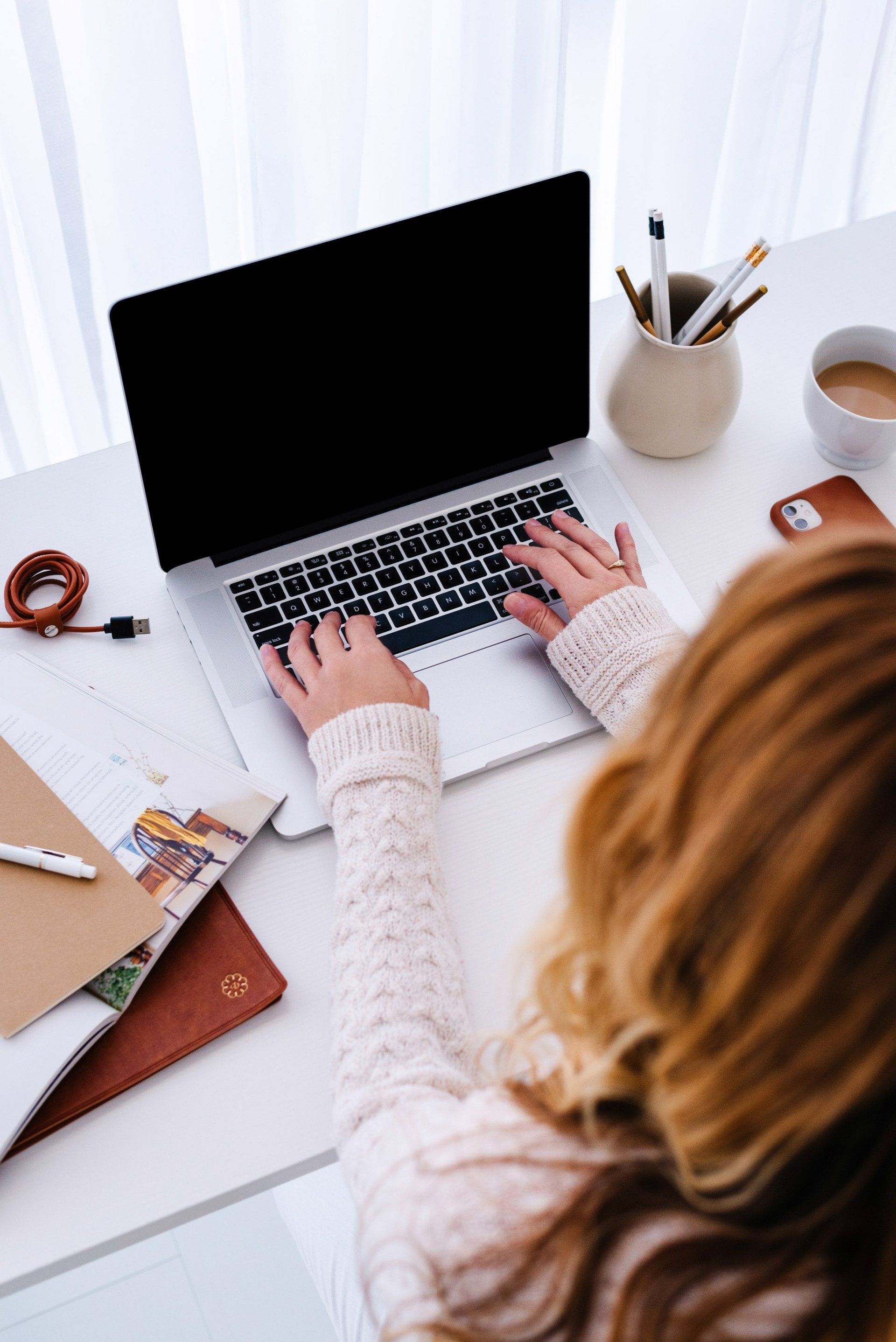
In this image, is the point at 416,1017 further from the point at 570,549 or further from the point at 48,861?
the point at 570,549

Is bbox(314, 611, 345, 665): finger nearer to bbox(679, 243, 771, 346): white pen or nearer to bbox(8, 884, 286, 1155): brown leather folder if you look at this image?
bbox(8, 884, 286, 1155): brown leather folder

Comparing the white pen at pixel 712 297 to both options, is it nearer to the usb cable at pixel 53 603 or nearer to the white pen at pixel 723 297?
the white pen at pixel 723 297

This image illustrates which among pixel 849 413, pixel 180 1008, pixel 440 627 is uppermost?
pixel 849 413

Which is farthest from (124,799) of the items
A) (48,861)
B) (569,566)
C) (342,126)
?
(342,126)

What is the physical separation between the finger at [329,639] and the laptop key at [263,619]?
0.12ft

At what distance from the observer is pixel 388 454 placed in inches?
33.9

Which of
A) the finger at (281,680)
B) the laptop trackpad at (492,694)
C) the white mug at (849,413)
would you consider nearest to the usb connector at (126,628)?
the finger at (281,680)

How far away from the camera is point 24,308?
1311 millimetres

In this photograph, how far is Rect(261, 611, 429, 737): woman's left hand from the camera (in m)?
0.76

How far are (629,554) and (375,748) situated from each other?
275 mm

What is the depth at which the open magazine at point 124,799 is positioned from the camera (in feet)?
2.19

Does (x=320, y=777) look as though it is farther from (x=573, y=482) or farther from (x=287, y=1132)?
(x=573, y=482)

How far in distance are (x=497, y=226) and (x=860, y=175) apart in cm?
109

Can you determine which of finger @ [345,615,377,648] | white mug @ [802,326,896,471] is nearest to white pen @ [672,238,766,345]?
white mug @ [802,326,896,471]
